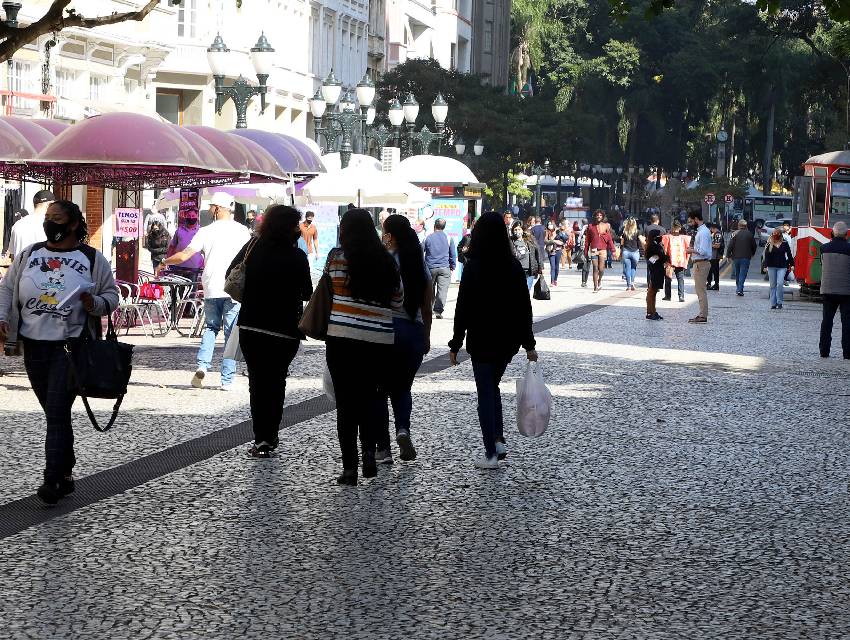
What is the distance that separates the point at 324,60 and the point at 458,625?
56734mm

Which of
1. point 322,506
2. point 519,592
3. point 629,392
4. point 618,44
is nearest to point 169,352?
point 629,392

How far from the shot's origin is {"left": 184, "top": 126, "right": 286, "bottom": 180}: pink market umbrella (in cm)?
2258

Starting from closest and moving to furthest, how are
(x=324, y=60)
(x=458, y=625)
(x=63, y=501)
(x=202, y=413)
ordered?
(x=458, y=625) < (x=63, y=501) < (x=202, y=413) < (x=324, y=60)

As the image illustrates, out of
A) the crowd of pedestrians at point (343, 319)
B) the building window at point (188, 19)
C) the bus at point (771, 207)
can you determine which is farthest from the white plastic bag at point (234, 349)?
the bus at point (771, 207)

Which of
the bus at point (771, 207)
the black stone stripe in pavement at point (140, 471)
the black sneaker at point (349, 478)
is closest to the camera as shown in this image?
the black stone stripe in pavement at point (140, 471)

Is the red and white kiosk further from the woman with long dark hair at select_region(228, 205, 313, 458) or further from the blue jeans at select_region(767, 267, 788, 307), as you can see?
the woman with long dark hair at select_region(228, 205, 313, 458)

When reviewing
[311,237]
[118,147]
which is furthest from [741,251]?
[118,147]

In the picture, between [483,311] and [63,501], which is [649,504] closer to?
[483,311]

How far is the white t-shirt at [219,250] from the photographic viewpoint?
49.0 ft

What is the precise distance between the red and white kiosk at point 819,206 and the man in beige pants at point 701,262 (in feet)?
30.2

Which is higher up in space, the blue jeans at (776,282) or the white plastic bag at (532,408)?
the white plastic bag at (532,408)

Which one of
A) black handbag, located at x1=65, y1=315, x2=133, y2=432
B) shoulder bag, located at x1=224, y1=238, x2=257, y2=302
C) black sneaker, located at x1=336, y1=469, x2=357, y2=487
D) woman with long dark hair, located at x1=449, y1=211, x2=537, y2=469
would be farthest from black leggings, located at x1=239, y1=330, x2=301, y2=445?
black handbag, located at x1=65, y1=315, x2=133, y2=432

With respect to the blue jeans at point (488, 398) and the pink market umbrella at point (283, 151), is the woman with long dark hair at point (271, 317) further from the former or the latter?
the pink market umbrella at point (283, 151)

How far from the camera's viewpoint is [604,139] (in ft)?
263
